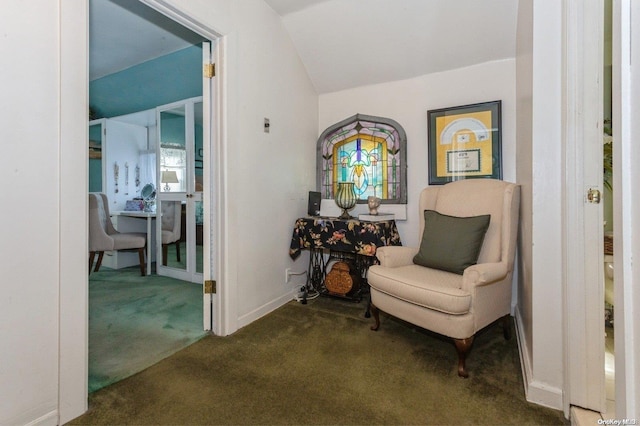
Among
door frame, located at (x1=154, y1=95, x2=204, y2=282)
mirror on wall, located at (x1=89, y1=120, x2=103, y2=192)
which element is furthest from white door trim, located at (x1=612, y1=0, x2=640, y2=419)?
mirror on wall, located at (x1=89, y1=120, x2=103, y2=192)

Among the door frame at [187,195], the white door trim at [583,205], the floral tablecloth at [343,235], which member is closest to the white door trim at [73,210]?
the floral tablecloth at [343,235]

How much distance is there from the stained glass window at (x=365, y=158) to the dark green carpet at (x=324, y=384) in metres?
1.35

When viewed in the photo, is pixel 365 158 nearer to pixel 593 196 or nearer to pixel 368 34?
pixel 368 34

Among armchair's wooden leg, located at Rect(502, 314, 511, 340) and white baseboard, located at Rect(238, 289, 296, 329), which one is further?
white baseboard, located at Rect(238, 289, 296, 329)

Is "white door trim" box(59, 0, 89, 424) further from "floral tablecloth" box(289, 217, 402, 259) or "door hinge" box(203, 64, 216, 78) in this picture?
"floral tablecloth" box(289, 217, 402, 259)

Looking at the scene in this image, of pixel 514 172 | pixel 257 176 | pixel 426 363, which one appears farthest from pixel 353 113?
pixel 426 363

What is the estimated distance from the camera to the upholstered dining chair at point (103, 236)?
333 centimetres

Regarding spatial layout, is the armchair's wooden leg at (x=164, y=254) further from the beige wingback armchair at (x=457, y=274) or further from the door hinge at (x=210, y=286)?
the beige wingback armchair at (x=457, y=274)

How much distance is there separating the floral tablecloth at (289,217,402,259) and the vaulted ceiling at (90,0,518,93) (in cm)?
141

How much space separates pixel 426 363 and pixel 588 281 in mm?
889

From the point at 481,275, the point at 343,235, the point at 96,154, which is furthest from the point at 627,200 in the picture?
the point at 96,154

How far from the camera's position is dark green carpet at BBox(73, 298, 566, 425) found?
4.25 ft

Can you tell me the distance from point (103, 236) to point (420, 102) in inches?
141

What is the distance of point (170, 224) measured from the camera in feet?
11.9
